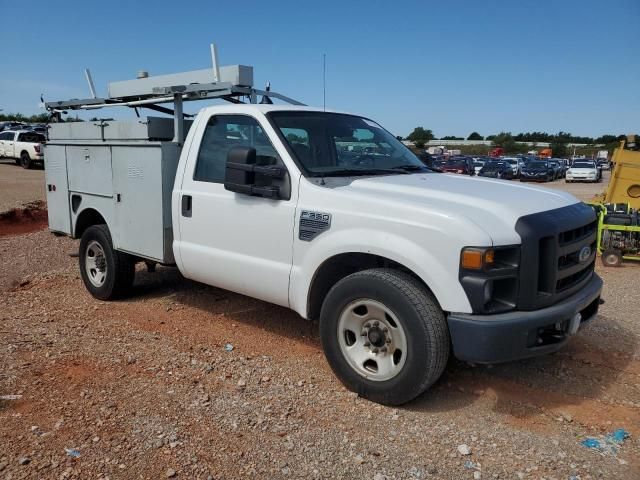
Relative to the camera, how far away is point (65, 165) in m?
6.13

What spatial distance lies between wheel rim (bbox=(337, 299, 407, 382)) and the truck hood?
68 centimetres

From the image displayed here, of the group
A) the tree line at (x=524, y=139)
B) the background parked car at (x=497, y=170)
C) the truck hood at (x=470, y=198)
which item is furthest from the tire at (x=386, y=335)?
the tree line at (x=524, y=139)

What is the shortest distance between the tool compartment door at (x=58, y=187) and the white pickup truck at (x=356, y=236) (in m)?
0.69

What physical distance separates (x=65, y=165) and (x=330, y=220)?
3.83 metres

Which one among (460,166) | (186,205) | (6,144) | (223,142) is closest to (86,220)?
(186,205)

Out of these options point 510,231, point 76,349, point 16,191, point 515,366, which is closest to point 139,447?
point 76,349

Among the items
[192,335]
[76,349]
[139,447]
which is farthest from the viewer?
[192,335]

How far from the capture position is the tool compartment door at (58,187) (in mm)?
6191

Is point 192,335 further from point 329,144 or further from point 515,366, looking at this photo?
point 515,366

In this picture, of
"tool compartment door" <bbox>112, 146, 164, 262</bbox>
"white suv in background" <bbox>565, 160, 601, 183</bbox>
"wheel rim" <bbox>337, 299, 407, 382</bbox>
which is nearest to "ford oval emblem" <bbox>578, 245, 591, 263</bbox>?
"wheel rim" <bbox>337, 299, 407, 382</bbox>

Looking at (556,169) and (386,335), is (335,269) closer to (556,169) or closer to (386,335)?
(386,335)

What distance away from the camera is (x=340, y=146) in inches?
183

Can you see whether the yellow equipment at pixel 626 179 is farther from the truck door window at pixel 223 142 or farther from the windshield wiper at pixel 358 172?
the truck door window at pixel 223 142

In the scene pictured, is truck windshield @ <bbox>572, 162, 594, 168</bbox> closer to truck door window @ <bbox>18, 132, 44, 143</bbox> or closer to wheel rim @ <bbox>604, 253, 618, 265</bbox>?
wheel rim @ <bbox>604, 253, 618, 265</bbox>
